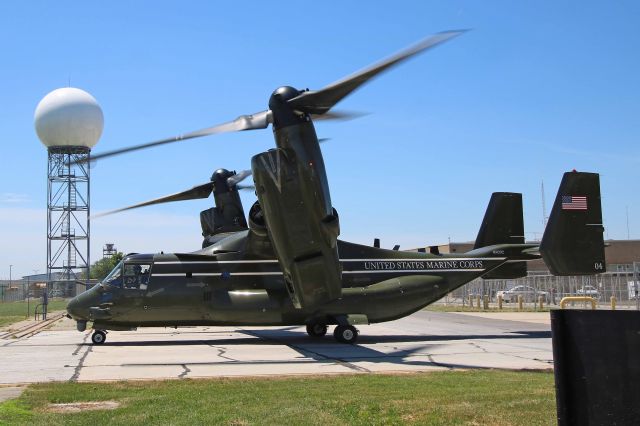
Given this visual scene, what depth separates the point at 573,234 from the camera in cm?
1791

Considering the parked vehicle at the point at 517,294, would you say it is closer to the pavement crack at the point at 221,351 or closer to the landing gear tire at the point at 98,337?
the pavement crack at the point at 221,351

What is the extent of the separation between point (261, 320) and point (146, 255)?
13.0 ft

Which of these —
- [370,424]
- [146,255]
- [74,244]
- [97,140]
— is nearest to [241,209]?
[146,255]

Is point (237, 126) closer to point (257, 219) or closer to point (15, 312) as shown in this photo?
point (257, 219)

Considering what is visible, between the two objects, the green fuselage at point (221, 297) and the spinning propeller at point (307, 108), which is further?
the green fuselage at point (221, 297)

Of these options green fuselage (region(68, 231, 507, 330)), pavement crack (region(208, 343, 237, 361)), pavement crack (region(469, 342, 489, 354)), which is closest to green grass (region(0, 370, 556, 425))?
pavement crack (region(208, 343, 237, 361))

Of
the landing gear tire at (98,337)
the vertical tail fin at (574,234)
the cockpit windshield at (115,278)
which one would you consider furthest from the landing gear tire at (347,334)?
the landing gear tire at (98,337)

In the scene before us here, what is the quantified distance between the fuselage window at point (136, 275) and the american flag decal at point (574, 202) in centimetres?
1238

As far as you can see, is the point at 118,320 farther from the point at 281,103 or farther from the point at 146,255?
the point at 281,103

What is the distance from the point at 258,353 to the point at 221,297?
2830mm

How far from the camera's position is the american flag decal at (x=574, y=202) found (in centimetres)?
1808

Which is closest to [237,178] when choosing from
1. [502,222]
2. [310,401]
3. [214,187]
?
[214,187]

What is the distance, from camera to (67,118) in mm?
54312

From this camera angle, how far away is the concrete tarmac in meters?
12.3
